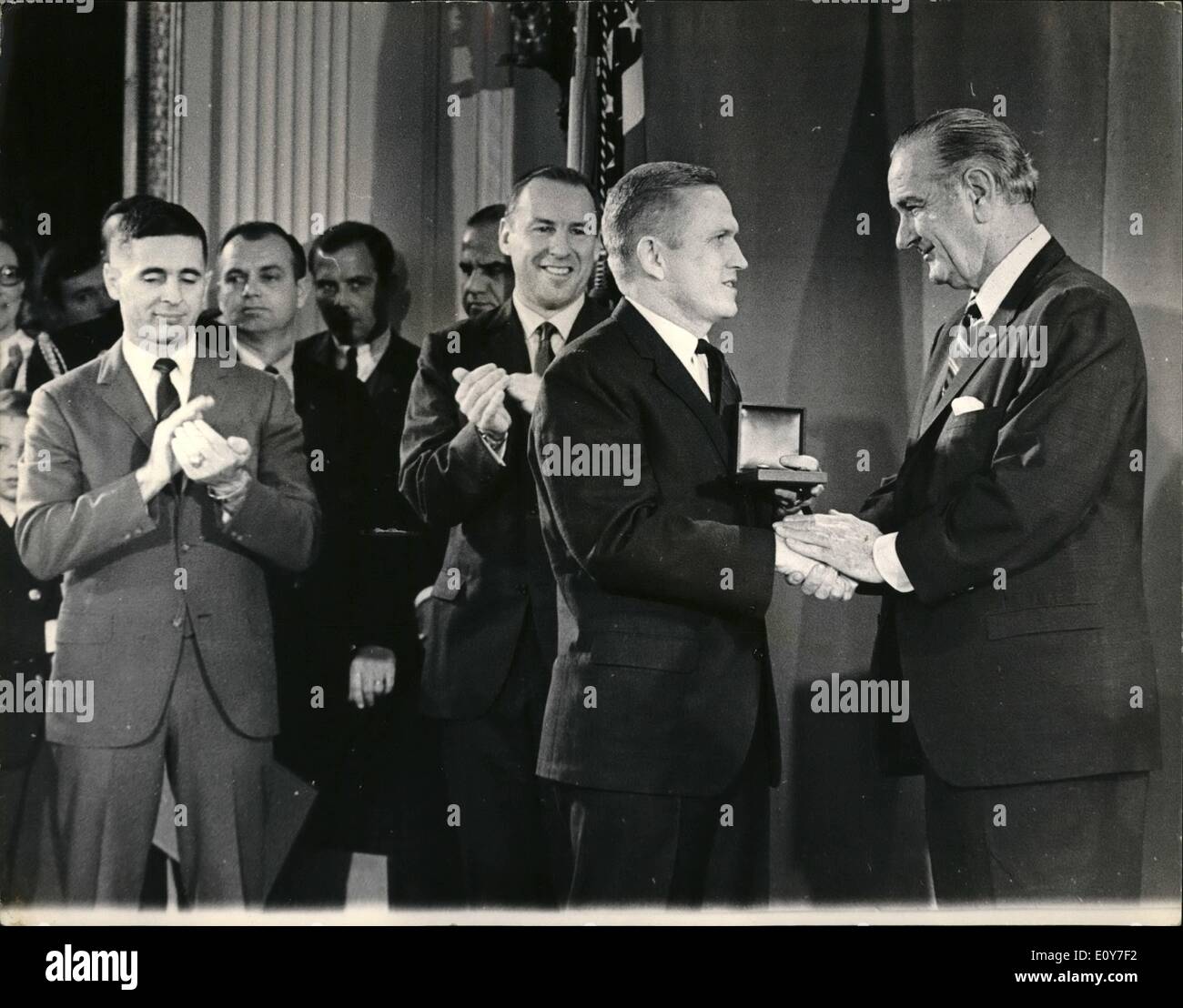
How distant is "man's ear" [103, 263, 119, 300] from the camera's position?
161 inches

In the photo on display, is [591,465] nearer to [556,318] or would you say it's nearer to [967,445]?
[556,318]

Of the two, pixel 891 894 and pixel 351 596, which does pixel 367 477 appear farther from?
pixel 891 894

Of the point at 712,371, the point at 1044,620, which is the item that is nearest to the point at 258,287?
the point at 712,371

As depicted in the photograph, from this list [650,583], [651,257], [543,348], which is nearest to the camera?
[650,583]

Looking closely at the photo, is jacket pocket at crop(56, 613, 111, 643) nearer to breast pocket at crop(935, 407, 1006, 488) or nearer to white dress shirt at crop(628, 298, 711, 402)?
white dress shirt at crop(628, 298, 711, 402)

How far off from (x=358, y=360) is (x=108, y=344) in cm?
68

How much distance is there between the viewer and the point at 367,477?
407cm

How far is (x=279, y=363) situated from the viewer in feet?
13.4

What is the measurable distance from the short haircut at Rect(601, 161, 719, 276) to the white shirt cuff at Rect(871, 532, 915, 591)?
949mm

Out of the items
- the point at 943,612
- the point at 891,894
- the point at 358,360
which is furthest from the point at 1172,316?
the point at 358,360

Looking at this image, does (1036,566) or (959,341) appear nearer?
(1036,566)

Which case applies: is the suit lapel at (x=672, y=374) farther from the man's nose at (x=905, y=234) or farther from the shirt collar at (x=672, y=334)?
the man's nose at (x=905, y=234)

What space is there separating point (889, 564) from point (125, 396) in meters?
2.08

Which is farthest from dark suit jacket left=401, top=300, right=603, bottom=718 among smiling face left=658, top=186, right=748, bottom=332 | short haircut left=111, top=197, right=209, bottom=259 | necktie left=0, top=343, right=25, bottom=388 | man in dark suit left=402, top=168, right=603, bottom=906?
necktie left=0, top=343, right=25, bottom=388
